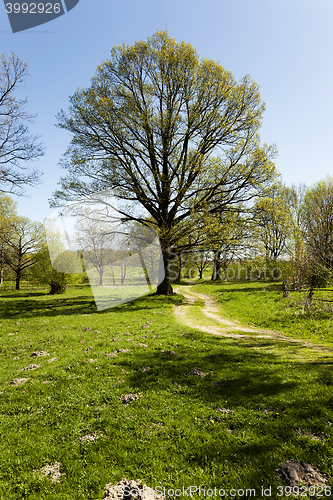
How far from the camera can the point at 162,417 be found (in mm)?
6051

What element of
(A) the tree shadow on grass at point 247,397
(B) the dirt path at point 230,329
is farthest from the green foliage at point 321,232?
(A) the tree shadow on grass at point 247,397

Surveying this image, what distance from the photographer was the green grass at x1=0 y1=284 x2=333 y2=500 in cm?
441

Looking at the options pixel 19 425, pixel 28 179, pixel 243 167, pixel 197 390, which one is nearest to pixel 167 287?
pixel 243 167

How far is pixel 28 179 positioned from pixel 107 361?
19759 mm

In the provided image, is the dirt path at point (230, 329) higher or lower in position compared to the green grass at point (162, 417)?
lower

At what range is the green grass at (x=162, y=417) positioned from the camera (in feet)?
14.5

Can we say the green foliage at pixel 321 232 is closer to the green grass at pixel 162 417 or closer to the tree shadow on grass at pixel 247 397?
the green grass at pixel 162 417

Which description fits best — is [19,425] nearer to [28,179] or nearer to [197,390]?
[197,390]

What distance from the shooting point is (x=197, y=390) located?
7.36m

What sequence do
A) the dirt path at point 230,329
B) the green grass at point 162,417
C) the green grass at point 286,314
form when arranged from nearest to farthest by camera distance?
1. the green grass at point 162,417
2. the green grass at point 286,314
3. the dirt path at point 230,329

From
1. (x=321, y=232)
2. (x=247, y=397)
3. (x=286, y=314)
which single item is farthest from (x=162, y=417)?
(x=286, y=314)

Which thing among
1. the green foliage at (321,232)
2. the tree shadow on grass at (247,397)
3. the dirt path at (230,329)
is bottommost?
the dirt path at (230,329)

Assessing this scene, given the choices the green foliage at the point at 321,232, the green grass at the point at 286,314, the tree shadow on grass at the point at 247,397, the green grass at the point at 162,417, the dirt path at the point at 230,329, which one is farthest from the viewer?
the dirt path at the point at 230,329

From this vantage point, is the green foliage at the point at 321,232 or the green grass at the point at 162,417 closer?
the green grass at the point at 162,417
